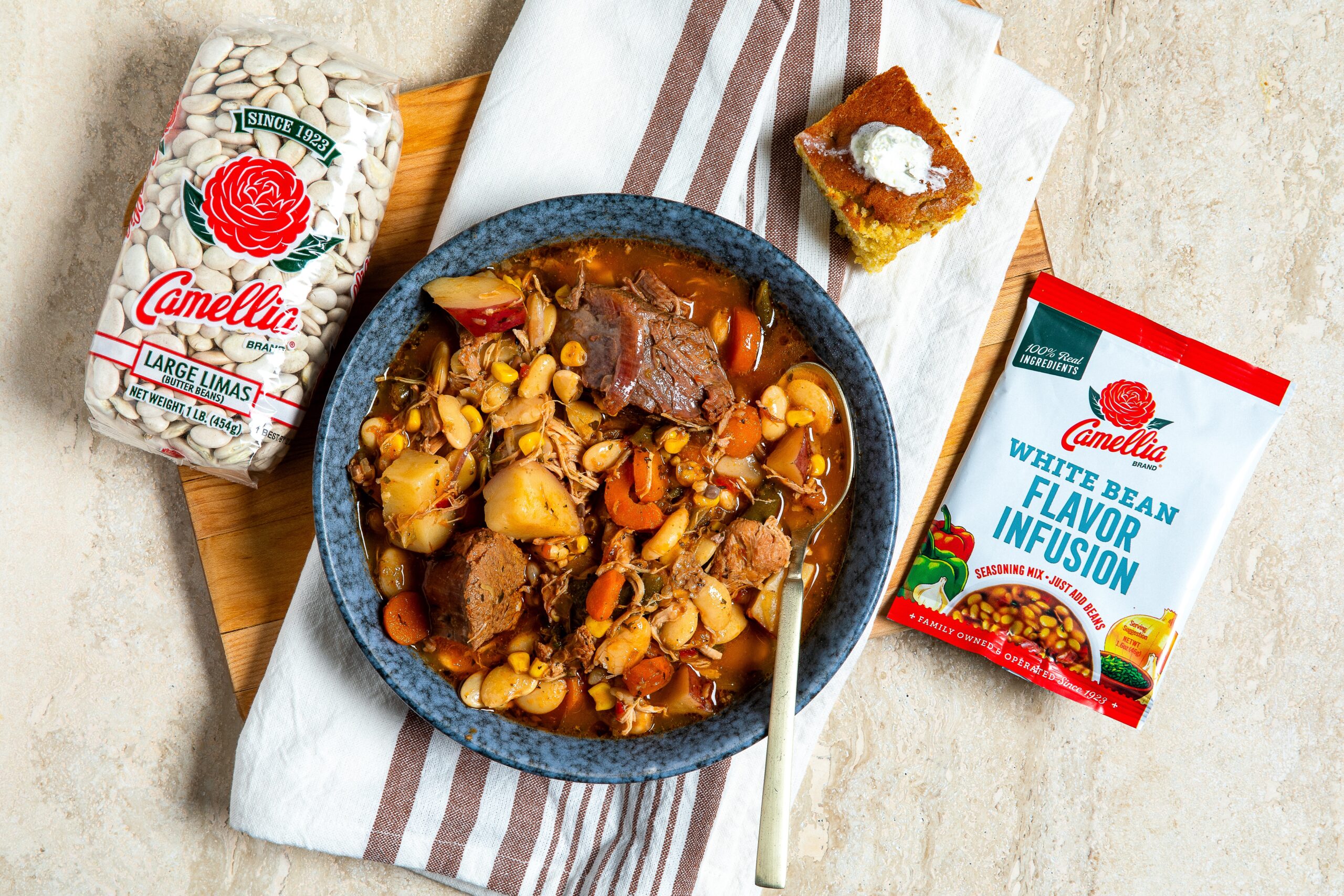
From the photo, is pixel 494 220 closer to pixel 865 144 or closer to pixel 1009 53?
pixel 865 144

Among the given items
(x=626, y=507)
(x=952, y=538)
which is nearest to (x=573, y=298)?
(x=626, y=507)

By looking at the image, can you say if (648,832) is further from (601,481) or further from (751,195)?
(751,195)

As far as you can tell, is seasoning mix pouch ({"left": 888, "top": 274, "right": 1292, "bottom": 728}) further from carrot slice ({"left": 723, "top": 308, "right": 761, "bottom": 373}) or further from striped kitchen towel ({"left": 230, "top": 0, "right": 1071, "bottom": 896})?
carrot slice ({"left": 723, "top": 308, "right": 761, "bottom": 373})

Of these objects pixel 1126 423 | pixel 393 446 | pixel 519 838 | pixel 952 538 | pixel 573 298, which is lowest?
pixel 519 838

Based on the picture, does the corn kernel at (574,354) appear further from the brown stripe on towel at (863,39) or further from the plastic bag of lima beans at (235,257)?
the brown stripe on towel at (863,39)

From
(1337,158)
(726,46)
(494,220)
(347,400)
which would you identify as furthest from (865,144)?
(1337,158)

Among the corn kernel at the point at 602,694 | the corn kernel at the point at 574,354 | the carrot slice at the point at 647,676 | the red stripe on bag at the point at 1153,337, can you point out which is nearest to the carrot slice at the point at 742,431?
the corn kernel at the point at 574,354

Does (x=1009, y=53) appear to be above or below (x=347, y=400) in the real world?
above
